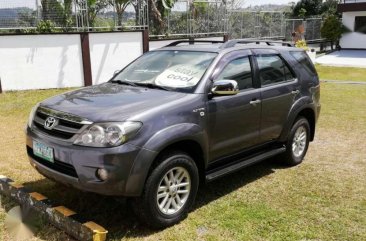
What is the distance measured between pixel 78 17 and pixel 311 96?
8.95 metres

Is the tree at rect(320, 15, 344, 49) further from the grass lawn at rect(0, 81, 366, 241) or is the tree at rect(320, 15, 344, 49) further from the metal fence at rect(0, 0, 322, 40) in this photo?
the grass lawn at rect(0, 81, 366, 241)

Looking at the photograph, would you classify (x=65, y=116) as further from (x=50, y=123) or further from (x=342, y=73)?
(x=342, y=73)

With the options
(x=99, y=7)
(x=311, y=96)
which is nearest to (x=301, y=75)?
(x=311, y=96)

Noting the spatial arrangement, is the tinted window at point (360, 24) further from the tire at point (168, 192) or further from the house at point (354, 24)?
the tire at point (168, 192)

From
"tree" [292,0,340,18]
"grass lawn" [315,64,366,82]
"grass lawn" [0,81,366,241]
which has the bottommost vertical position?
"grass lawn" [315,64,366,82]

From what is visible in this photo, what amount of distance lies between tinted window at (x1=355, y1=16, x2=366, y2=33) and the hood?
28.4 meters

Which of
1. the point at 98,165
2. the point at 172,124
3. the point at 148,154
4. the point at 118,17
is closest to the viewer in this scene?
the point at 98,165

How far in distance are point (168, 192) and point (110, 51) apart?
10251 mm

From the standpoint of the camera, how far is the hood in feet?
12.0

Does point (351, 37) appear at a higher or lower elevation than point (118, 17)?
lower

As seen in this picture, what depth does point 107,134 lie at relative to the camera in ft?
11.4

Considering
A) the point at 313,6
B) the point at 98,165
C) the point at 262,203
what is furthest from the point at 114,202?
the point at 313,6

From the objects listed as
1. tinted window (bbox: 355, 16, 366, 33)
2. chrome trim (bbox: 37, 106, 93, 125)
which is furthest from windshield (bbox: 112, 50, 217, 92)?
tinted window (bbox: 355, 16, 366, 33)

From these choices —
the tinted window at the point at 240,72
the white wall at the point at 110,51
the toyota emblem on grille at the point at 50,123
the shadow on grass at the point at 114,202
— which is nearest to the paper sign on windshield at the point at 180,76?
the tinted window at the point at 240,72
